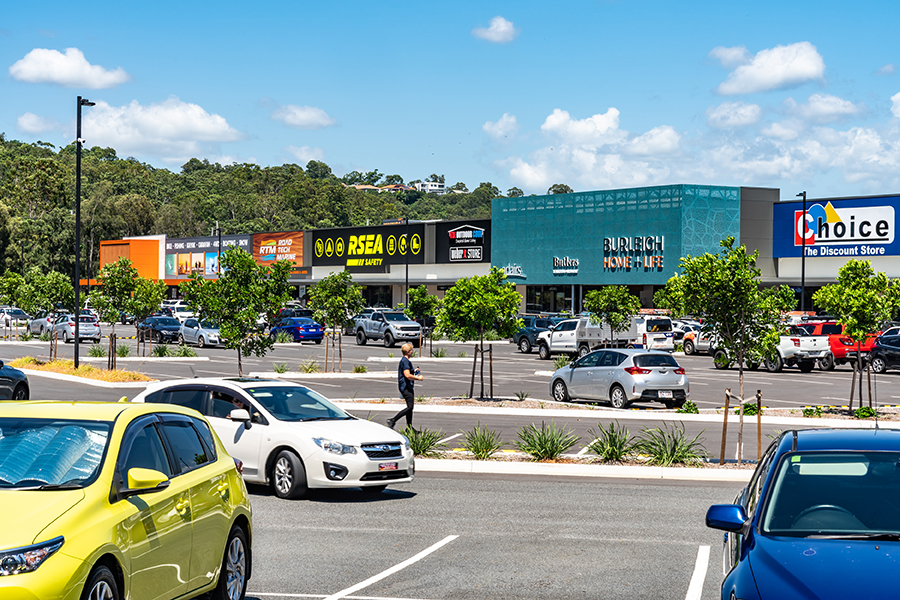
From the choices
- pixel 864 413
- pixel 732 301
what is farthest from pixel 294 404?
pixel 864 413

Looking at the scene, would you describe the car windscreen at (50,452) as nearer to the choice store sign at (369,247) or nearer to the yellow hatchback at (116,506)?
the yellow hatchback at (116,506)

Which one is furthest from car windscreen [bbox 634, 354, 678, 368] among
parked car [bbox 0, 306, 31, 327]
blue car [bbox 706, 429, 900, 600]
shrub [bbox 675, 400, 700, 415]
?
parked car [bbox 0, 306, 31, 327]

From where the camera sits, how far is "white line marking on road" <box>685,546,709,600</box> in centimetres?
829

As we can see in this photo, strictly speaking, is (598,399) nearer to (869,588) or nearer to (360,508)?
(360,508)

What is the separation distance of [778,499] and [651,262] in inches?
2357

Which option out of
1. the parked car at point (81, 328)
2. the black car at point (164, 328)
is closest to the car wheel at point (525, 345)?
the black car at point (164, 328)

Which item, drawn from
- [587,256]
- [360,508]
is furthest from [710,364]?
[360,508]

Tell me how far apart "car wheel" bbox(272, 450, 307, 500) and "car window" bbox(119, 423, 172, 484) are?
246 inches

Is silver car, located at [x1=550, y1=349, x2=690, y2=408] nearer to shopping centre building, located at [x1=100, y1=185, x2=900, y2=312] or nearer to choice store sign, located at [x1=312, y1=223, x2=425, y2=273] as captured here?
shopping centre building, located at [x1=100, y1=185, x2=900, y2=312]

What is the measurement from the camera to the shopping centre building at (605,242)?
192ft

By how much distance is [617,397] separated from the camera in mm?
26156

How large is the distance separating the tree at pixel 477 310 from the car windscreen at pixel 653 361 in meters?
4.73

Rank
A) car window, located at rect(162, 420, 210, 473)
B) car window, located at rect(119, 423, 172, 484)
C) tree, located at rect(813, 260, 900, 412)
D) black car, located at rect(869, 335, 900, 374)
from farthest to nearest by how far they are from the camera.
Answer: black car, located at rect(869, 335, 900, 374), tree, located at rect(813, 260, 900, 412), car window, located at rect(162, 420, 210, 473), car window, located at rect(119, 423, 172, 484)

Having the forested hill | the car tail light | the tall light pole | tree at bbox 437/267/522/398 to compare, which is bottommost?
the car tail light
